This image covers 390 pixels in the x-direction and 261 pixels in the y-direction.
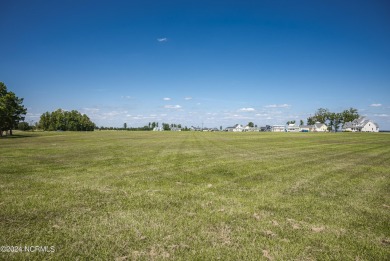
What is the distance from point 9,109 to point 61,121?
274ft

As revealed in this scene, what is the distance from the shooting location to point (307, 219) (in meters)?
6.73

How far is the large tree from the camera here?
53969 millimetres

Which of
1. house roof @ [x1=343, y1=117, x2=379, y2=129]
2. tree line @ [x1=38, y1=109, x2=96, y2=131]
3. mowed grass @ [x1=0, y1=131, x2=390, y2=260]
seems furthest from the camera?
house roof @ [x1=343, y1=117, x2=379, y2=129]

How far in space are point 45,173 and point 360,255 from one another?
47.3ft

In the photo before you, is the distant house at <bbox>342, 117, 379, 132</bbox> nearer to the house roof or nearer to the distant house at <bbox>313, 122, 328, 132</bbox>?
the house roof

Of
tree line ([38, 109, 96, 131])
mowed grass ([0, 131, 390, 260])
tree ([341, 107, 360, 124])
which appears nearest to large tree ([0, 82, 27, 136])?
mowed grass ([0, 131, 390, 260])

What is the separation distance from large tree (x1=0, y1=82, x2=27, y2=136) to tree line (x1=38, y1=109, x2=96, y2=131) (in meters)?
74.6

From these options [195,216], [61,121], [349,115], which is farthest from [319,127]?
[195,216]

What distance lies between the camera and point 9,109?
56.9 metres

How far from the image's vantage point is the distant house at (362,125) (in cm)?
15600

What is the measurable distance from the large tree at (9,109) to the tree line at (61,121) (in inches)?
2937

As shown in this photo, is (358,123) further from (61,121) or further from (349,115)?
(61,121)

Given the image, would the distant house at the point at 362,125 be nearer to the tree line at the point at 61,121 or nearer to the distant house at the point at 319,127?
the distant house at the point at 319,127

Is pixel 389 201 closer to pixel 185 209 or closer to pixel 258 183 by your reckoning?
pixel 258 183
